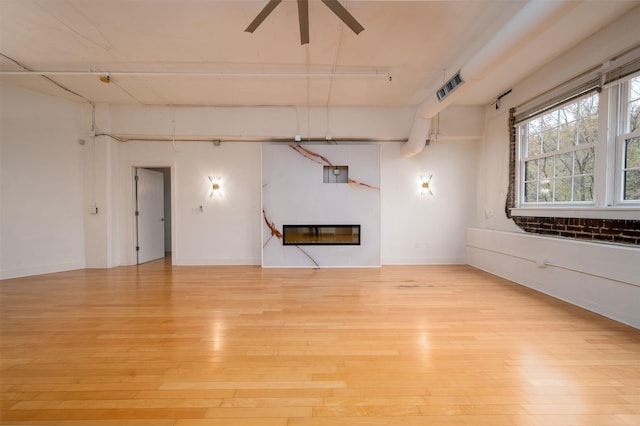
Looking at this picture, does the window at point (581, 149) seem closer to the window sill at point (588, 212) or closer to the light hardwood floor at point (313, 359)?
the window sill at point (588, 212)

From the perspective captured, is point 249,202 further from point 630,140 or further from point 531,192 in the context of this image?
point 630,140

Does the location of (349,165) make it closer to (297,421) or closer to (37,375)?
(297,421)

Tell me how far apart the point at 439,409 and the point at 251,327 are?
178 cm

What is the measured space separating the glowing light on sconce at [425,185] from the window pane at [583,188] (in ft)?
7.59

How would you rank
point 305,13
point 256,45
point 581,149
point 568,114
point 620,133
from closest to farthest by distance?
point 305,13, point 620,133, point 256,45, point 581,149, point 568,114

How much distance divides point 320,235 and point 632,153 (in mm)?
4422

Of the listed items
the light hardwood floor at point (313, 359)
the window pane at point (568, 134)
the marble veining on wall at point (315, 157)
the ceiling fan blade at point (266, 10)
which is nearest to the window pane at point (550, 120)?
the window pane at point (568, 134)

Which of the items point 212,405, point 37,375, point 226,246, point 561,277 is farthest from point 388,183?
point 37,375

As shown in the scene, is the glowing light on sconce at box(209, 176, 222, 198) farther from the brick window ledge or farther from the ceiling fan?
the brick window ledge

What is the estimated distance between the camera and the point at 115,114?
5156 millimetres

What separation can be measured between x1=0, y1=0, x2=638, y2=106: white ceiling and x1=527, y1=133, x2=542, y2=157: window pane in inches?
39.5

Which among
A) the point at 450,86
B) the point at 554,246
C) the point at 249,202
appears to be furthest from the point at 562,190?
the point at 249,202

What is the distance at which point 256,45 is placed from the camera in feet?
10.6

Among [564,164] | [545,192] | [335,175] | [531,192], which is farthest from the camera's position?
[335,175]
